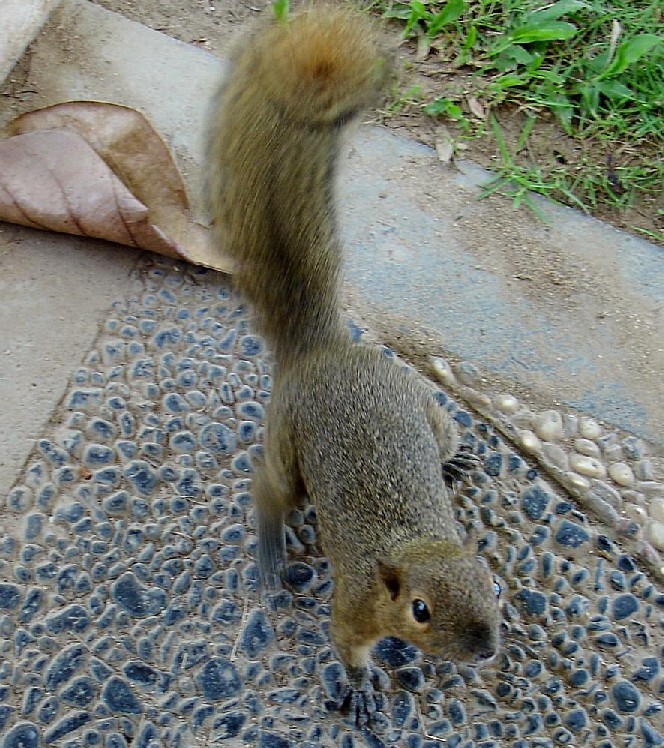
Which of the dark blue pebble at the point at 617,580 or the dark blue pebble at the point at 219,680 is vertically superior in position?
the dark blue pebble at the point at 617,580

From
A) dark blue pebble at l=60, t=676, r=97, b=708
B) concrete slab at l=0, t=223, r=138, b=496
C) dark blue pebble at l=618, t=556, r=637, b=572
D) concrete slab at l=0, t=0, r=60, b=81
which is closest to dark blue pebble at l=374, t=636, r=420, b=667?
dark blue pebble at l=618, t=556, r=637, b=572

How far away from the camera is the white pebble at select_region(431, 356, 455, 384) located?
257cm

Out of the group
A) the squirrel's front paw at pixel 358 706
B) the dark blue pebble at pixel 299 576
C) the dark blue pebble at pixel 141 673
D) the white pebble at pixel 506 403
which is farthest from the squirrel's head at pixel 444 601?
the white pebble at pixel 506 403

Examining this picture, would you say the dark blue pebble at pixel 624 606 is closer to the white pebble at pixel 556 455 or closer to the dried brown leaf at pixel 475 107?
the white pebble at pixel 556 455

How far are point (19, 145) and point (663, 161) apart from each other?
2158mm

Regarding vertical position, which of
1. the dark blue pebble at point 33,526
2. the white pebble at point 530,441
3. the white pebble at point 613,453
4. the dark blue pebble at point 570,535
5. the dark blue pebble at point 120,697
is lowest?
the dark blue pebble at point 120,697

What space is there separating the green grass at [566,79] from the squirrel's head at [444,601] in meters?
1.56

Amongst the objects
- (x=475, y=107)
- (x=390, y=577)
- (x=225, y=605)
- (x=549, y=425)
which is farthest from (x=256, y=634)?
(x=475, y=107)

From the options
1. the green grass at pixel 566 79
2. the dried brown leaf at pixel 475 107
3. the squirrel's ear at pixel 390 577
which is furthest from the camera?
the dried brown leaf at pixel 475 107

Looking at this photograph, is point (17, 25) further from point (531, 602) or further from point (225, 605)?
point (531, 602)

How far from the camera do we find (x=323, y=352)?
2188 millimetres

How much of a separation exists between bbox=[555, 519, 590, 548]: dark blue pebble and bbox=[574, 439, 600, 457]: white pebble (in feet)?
0.75

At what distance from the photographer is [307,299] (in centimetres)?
218

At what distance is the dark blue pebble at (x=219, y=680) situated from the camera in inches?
81.0
